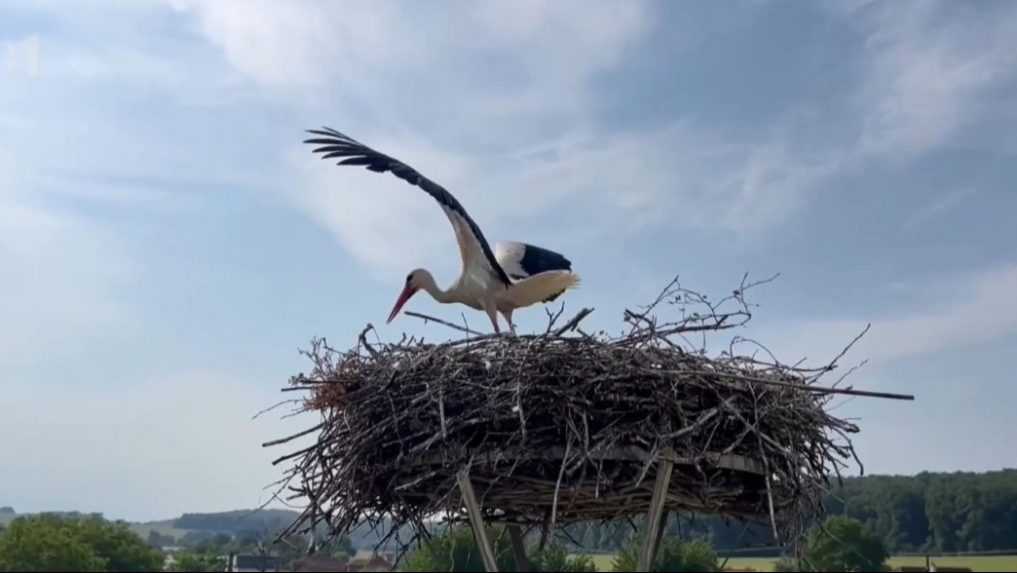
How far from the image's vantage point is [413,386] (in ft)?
20.1

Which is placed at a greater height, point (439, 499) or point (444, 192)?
point (444, 192)

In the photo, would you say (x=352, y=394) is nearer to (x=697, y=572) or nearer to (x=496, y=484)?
(x=496, y=484)

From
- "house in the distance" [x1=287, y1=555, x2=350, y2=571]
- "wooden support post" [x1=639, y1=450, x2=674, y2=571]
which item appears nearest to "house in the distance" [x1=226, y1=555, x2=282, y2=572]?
"house in the distance" [x1=287, y1=555, x2=350, y2=571]

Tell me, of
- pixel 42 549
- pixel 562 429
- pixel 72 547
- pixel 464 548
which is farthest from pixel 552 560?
pixel 72 547

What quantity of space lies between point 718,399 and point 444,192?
7.84ft

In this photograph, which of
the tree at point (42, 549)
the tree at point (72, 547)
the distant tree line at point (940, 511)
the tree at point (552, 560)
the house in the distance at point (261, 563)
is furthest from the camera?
the tree at point (72, 547)

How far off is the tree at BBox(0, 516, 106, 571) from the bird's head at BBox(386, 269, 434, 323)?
29.1 m

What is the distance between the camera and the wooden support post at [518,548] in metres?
6.97

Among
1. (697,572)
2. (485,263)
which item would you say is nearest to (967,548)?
(697,572)

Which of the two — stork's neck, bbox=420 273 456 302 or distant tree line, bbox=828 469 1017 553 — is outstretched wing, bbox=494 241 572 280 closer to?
stork's neck, bbox=420 273 456 302

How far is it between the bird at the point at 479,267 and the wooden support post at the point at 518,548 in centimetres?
121

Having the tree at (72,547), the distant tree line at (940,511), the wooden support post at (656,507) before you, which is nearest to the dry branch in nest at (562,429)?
the wooden support post at (656,507)

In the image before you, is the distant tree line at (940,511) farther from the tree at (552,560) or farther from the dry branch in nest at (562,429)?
the dry branch in nest at (562,429)

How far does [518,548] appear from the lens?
23.2 ft
